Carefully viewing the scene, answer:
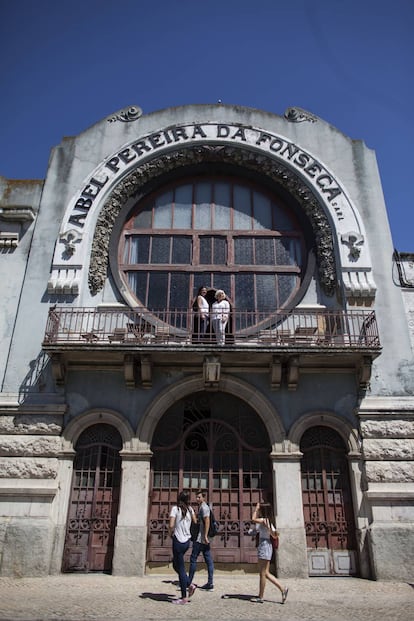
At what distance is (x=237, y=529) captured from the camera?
11.6 m

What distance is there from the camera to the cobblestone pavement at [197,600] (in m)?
7.57

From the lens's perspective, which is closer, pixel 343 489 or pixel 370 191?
pixel 343 489

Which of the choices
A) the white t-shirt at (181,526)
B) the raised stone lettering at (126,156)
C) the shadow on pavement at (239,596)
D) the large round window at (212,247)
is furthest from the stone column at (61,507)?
the raised stone lettering at (126,156)

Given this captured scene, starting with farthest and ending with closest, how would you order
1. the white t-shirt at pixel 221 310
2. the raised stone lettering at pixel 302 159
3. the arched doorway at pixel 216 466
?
the raised stone lettering at pixel 302 159 → the white t-shirt at pixel 221 310 → the arched doorway at pixel 216 466

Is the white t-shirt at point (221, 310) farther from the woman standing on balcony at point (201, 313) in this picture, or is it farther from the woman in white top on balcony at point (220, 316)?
the woman standing on balcony at point (201, 313)

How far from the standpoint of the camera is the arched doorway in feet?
37.8

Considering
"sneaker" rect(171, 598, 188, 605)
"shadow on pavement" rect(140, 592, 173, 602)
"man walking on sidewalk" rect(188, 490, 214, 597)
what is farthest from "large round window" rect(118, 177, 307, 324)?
"sneaker" rect(171, 598, 188, 605)

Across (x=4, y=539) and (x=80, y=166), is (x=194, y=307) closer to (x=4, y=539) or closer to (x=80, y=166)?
(x=80, y=166)

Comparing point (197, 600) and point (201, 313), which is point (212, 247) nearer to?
point (201, 313)

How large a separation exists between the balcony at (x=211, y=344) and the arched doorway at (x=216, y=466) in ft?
3.06

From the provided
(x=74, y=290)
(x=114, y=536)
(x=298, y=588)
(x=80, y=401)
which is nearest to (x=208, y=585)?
(x=298, y=588)

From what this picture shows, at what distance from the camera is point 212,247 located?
14.9 meters

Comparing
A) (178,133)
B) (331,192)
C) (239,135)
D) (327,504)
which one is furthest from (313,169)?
(327,504)

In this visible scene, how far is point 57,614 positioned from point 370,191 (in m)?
12.7
